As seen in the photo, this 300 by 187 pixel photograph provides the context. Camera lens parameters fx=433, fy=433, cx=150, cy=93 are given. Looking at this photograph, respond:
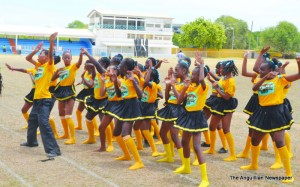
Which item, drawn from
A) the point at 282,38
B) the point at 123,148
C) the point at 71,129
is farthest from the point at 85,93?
the point at 282,38

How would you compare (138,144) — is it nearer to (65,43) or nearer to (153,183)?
(153,183)

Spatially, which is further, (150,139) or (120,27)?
(120,27)

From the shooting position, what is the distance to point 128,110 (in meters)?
7.77

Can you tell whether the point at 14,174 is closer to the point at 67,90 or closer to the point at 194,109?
the point at 67,90

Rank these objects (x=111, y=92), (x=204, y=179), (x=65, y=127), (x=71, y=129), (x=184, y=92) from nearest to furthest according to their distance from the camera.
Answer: (x=204, y=179), (x=184, y=92), (x=111, y=92), (x=71, y=129), (x=65, y=127)

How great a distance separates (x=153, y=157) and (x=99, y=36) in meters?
70.7

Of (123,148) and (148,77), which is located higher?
(148,77)

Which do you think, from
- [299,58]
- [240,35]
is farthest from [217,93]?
[240,35]

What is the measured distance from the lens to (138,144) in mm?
9125

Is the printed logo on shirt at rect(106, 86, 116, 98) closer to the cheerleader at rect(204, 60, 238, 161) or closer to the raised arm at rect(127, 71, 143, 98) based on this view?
the raised arm at rect(127, 71, 143, 98)

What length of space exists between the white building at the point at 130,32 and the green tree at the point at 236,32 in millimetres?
41570

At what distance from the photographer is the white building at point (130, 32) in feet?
254

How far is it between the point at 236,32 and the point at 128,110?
121 meters

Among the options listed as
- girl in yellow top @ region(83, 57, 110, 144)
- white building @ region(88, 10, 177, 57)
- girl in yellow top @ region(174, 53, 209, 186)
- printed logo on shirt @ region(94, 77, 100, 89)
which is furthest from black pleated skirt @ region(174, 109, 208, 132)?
white building @ region(88, 10, 177, 57)
